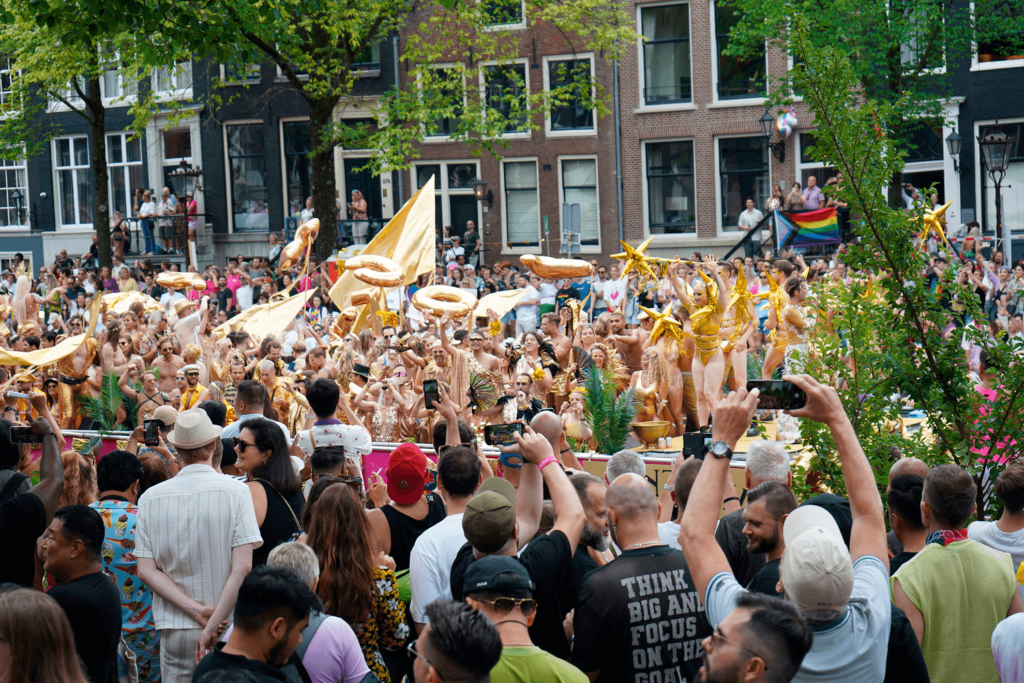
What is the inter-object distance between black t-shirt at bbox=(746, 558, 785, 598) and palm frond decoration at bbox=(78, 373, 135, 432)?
998 cm

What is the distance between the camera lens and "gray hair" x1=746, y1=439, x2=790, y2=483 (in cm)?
468

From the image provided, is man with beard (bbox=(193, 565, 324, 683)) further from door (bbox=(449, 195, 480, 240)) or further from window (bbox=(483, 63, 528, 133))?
door (bbox=(449, 195, 480, 240))

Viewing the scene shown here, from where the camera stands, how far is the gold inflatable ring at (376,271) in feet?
41.5

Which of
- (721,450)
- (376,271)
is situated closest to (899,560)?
(721,450)

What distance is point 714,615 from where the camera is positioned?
10.0 ft

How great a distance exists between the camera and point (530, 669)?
3.14m

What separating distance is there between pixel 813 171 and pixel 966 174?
11.4 feet

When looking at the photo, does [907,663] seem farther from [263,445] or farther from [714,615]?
[263,445]

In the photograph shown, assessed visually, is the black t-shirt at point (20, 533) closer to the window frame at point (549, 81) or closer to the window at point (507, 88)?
the window at point (507, 88)

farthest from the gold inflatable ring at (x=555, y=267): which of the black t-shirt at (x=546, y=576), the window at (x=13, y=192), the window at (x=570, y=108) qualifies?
the window at (x=13, y=192)

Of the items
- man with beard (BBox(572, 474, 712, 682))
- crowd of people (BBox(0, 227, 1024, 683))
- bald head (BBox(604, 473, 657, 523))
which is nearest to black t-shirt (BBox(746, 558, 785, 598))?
crowd of people (BBox(0, 227, 1024, 683))

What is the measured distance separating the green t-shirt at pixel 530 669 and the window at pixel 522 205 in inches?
957

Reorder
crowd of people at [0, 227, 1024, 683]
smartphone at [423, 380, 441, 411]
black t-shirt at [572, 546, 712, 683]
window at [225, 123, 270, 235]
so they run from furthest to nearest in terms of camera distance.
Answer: window at [225, 123, 270, 235], smartphone at [423, 380, 441, 411], black t-shirt at [572, 546, 712, 683], crowd of people at [0, 227, 1024, 683]

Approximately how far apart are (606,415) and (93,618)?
676cm
